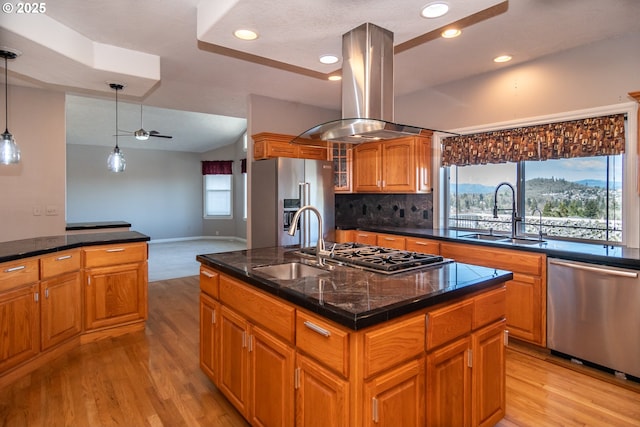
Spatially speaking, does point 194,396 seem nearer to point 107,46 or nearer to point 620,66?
point 107,46

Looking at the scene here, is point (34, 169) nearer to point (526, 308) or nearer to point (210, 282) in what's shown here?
point (210, 282)

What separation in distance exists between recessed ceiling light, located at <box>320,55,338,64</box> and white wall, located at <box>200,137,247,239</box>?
7.75 m

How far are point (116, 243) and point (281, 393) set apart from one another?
2.45 meters

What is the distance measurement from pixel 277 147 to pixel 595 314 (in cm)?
357

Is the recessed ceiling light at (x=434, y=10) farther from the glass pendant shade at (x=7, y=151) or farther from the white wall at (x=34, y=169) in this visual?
the white wall at (x=34, y=169)

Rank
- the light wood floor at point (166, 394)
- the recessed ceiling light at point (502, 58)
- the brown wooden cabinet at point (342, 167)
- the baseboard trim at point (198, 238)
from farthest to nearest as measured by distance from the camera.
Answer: the baseboard trim at point (198, 238) < the brown wooden cabinet at point (342, 167) < the recessed ceiling light at point (502, 58) < the light wood floor at point (166, 394)

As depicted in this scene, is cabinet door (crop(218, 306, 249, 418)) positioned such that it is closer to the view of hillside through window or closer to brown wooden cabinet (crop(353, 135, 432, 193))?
brown wooden cabinet (crop(353, 135, 432, 193))

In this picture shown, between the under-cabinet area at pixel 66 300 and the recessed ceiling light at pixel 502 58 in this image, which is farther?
the recessed ceiling light at pixel 502 58

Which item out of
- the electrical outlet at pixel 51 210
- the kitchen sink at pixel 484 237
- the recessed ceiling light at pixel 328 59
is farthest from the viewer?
the electrical outlet at pixel 51 210

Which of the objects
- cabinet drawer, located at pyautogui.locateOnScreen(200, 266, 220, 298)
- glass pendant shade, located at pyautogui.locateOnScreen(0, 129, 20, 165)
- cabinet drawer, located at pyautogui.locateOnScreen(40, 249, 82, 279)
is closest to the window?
cabinet drawer, located at pyautogui.locateOnScreen(40, 249, 82, 279)

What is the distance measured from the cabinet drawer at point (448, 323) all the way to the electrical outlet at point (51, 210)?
4.61 m

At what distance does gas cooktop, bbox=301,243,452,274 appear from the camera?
1977 mm

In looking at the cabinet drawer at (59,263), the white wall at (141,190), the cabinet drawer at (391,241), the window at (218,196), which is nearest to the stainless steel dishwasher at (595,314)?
the cabinet drawer at (391,241)

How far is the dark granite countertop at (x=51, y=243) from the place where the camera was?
8.47 feet
